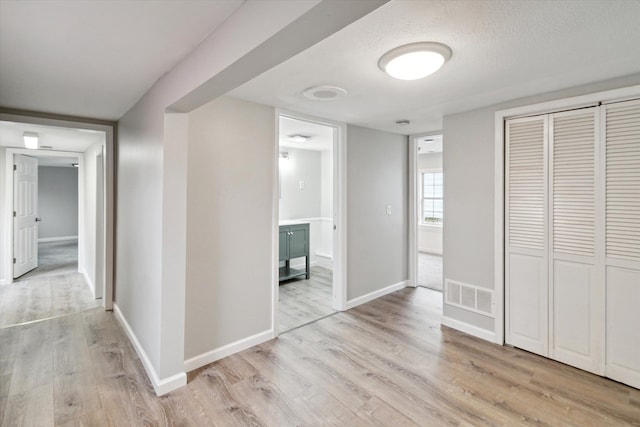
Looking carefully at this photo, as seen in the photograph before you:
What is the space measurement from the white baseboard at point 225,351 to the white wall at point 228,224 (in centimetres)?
3

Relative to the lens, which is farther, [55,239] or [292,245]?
[55,239]

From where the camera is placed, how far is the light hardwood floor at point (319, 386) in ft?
6.27

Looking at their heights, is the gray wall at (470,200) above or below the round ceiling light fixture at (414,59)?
below

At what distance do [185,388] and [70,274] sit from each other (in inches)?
181

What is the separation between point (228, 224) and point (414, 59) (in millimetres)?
1848

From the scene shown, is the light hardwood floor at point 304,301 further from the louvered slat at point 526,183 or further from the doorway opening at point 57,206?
the doorway opening at point 57,206

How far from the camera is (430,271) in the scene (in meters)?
5.63

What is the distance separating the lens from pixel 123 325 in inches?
125

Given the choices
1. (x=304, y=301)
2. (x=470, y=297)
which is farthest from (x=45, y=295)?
(x=470, y=297)

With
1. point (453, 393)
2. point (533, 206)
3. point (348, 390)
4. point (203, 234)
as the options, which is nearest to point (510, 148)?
point (533, 206)

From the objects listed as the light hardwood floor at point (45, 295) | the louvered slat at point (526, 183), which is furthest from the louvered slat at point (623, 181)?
the light hardwood floor at point (45, 295)

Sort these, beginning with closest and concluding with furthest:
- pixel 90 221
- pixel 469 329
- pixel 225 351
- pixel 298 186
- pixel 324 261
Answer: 1. pixel 225 351
2. pixel 469 329
3. pixel 90 221
4. pixel 298 186
5. pixel 324 261

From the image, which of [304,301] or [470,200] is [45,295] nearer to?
[304,301]

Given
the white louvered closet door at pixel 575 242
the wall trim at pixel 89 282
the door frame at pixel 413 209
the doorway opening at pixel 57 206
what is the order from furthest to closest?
the doorway opening at pixel 57 206, the door frame at pixel 413 209, the wall trim at pixel 89 282, the white louvered closet door at pixel 575 242
